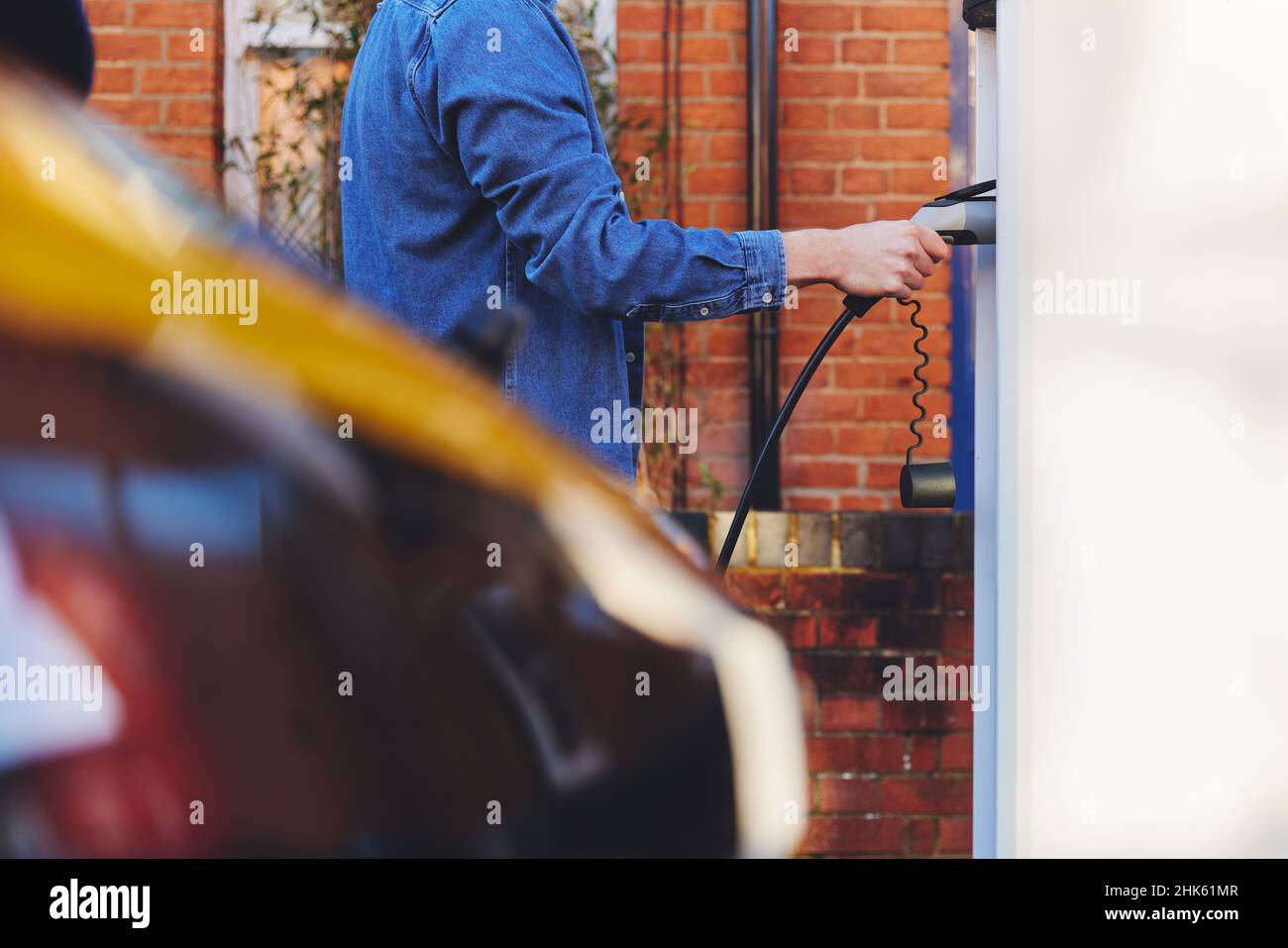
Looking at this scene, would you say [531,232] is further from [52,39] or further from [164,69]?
[164,69]

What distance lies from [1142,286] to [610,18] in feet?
6.87

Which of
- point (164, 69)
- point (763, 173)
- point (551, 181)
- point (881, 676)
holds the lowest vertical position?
point (881, 676)

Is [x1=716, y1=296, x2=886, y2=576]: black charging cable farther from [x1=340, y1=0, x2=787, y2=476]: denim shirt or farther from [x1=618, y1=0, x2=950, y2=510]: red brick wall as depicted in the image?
[x1=618, y1=0, x2=950, y2=510]: red brick wall

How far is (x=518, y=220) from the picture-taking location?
1.42 meters

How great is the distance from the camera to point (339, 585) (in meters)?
0.63

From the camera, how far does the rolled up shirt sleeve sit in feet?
4.58

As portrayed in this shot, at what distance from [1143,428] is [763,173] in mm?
1821

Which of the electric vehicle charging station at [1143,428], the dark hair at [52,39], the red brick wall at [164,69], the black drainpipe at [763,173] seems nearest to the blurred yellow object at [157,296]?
the dark hair at [52,39]

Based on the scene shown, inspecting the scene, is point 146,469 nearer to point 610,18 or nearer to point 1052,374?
point 1052,374

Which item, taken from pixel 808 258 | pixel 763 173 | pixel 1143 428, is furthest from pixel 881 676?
pixel 1143 428

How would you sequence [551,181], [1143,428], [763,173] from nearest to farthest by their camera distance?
[1143,428] < [551,181] < [763,173]

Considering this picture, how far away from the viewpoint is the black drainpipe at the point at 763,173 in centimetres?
286

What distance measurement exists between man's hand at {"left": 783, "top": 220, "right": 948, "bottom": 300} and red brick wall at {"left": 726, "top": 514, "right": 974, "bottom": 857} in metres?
1.25
